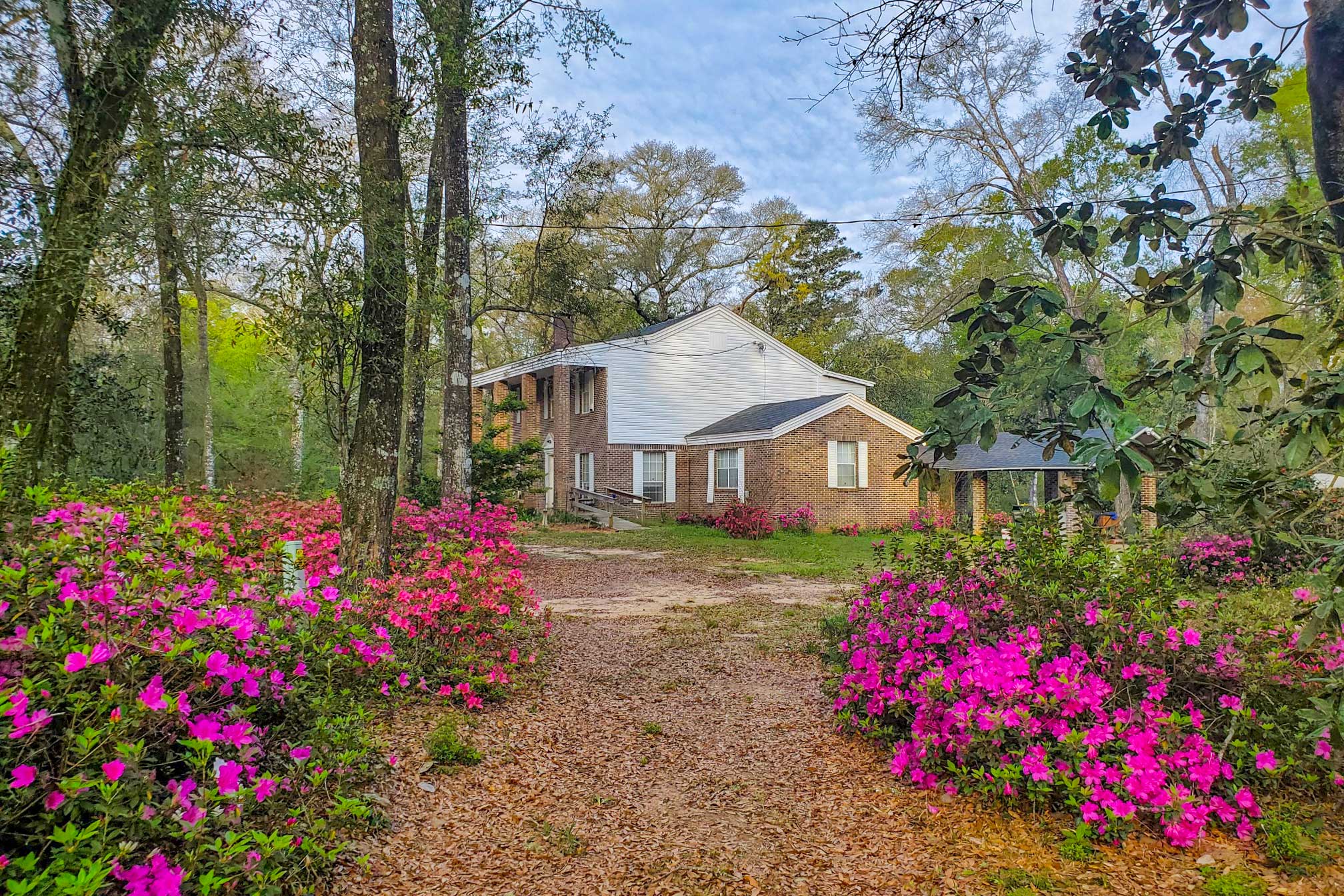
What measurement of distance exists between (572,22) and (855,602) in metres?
7.70

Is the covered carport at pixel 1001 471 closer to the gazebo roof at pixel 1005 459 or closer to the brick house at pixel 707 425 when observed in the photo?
the gazebo roof at pixel 1005 459

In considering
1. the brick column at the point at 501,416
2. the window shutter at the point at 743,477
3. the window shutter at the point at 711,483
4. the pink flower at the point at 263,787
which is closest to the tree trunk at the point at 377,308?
the pink flower at the point at 263,787

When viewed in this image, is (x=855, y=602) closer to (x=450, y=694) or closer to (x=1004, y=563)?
(x=1004, y=563)

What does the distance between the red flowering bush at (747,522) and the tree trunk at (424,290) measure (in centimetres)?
804

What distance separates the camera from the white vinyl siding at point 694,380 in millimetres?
21547

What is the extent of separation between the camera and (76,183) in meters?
5.90

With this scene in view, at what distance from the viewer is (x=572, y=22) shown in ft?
29.2

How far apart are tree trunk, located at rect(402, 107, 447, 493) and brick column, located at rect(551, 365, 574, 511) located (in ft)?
24.1

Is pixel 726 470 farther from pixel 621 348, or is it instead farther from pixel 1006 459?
pixel 1006 459

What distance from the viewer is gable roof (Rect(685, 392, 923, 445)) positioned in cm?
1917

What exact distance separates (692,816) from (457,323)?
346 inches

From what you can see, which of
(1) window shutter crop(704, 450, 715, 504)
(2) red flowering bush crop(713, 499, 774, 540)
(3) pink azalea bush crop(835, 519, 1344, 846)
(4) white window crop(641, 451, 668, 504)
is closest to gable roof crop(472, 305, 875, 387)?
(4) white window crop(641, 451, 668, 504)

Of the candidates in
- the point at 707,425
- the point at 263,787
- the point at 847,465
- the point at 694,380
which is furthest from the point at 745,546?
the point at 263,787

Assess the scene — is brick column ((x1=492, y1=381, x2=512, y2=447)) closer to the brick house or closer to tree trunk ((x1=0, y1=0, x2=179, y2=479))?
the brick house
